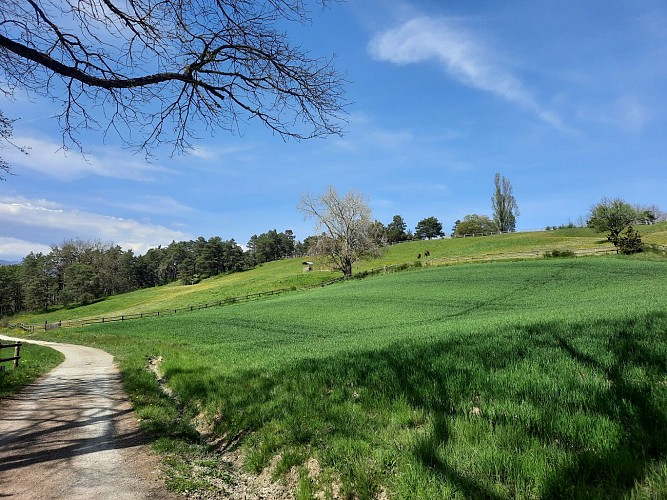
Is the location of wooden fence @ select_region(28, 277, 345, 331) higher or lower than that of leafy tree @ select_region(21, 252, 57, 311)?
lower

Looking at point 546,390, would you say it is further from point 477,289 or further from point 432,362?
point 477,289

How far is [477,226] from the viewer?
13425cm

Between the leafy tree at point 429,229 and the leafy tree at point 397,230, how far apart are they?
29.0 feet

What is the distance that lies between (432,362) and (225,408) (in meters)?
4.18

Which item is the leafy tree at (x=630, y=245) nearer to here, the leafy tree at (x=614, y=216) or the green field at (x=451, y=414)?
the leafy tree at (x=614, y=216)

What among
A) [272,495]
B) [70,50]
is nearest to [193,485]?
[272,495]

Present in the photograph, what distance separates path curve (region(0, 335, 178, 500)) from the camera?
4668 millimetres

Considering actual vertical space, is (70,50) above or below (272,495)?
above

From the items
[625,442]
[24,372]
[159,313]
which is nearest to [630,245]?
[625,442]

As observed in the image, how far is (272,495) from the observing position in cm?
450

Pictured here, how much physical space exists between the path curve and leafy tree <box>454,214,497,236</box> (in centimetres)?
13738

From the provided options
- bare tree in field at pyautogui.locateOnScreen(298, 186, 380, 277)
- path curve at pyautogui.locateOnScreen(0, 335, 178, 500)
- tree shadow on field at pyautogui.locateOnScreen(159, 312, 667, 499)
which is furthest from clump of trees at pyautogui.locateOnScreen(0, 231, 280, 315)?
tree shadow on field at pyautogui.locateOnScreen(159, 312, 667, 499)

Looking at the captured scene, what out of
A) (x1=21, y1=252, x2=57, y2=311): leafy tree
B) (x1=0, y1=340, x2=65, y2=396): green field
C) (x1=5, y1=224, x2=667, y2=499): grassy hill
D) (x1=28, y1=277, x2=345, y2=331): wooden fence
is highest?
(x1=21, y1=252, x2=57, y2=311): leafy tree

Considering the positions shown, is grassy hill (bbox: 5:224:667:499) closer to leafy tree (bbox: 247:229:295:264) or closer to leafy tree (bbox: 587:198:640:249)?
leafy tree (bbox: 587:198:640:249)
